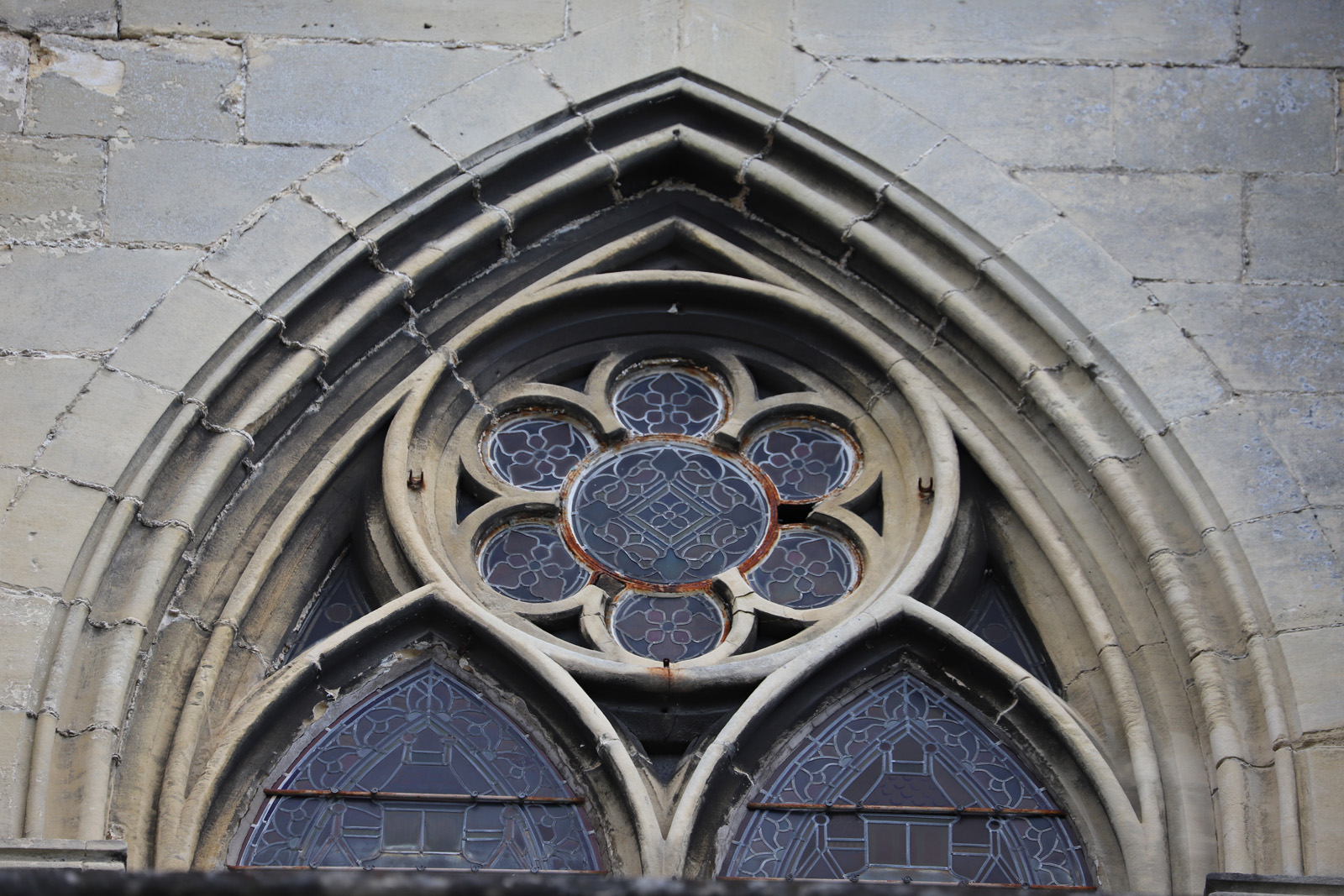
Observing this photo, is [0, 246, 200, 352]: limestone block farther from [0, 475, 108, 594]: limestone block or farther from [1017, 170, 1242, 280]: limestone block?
[1017, 170, 1242, 280]: limestone block

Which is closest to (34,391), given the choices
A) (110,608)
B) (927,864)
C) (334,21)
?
(110,608)

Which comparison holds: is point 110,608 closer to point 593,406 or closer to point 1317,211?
point 593,406

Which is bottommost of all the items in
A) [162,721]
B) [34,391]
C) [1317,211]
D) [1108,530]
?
[162,721]

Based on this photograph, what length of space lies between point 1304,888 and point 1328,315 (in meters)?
2.10

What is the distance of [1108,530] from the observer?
20.7ft

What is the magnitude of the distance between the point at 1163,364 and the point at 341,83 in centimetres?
273

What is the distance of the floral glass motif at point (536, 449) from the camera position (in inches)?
268

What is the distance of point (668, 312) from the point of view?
23.3 ft

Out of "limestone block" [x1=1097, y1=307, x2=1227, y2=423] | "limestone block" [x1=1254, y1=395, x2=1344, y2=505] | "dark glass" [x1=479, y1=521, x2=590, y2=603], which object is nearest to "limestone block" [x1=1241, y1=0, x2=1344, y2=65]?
"limestone block" [x1=1097, y1=307, x2=1227, y2=423]

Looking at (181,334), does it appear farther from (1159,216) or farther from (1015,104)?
(1159,216)

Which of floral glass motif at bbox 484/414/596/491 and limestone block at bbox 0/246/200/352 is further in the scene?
floral glass motif at bbox 484/414/596/491

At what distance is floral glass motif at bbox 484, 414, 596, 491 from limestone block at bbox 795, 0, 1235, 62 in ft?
4.94

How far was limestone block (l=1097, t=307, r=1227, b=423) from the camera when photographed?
629cm

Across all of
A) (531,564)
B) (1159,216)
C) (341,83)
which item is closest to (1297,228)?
(1159,216)
